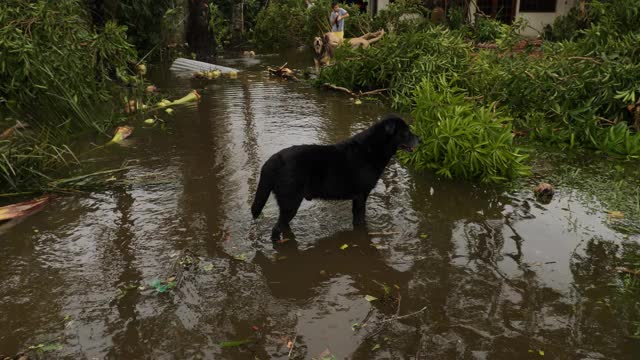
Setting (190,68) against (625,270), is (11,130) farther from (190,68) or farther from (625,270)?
(190,68)

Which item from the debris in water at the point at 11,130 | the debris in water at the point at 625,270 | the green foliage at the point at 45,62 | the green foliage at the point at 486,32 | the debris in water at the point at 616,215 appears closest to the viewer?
the debris in water at the point at 625,270

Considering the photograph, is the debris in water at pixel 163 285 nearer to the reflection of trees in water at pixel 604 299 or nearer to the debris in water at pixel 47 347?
the debris in water at pixel 47 347

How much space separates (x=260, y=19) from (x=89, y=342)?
58.6 feet

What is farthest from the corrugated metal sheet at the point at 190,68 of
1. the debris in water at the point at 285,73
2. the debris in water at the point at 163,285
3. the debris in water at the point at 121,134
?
the debris in water at the point at 163,285

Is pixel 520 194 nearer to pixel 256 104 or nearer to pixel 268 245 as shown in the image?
pixel 268 245

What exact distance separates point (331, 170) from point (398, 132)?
0.80 meters

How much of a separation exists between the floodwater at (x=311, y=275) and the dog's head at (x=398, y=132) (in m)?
0.78

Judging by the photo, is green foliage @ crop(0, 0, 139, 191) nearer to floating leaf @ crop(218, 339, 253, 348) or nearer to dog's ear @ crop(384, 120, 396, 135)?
floating leaf @ crop(218, 339, 253, 348)

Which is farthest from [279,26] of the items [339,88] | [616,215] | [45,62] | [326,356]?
[326,356]

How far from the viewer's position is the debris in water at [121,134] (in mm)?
7324

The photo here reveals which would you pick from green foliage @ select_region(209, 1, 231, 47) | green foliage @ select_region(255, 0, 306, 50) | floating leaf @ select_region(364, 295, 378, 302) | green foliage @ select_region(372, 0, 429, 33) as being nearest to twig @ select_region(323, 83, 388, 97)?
green foliage @ select_region(372, 0, 429, 33)

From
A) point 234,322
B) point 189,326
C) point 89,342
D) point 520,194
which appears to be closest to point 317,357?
point 234,322

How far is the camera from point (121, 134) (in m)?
7.48

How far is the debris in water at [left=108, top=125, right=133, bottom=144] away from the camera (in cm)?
732
